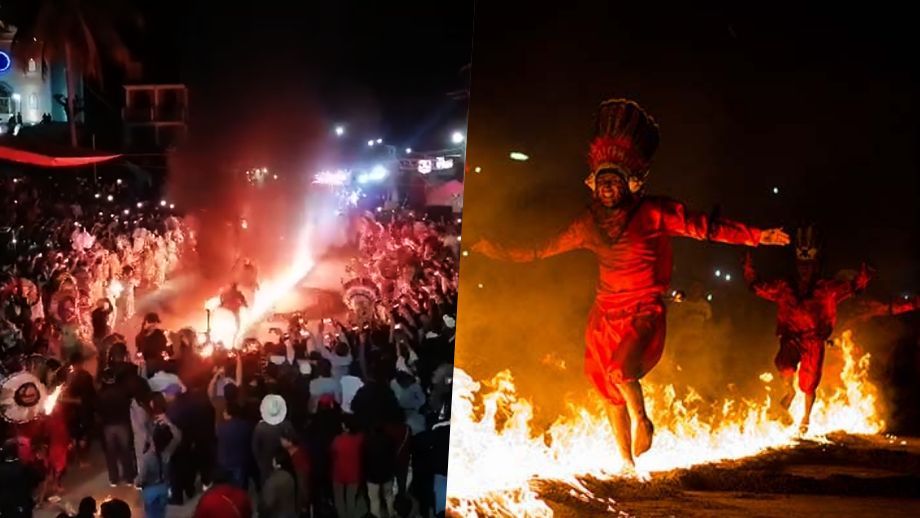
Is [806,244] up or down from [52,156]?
down

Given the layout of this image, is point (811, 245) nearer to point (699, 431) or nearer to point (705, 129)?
point (705, 129)

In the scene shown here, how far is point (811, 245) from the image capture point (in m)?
3.69

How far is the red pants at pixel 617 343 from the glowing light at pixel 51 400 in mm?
2289

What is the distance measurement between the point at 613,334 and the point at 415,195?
110 centimetres

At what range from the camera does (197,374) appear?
3.25m

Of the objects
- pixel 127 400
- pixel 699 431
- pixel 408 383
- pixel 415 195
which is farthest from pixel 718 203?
pixel 127 400

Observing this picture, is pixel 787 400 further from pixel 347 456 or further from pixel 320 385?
pixel 320 385

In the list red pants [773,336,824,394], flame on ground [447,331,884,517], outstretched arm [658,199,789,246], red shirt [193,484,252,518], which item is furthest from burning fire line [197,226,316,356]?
red pants [773,336,824,394]

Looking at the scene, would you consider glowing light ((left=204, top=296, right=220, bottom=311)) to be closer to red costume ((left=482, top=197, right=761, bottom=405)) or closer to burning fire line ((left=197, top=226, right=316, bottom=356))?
burning fire line ((left=197, top=226, right=316, bottom=356))

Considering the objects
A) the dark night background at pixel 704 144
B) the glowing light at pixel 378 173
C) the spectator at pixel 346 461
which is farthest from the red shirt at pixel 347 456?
the glowing light at pixel 378 173

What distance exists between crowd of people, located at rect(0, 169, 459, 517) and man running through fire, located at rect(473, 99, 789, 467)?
1.72 ft

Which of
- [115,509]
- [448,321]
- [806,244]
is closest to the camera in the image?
[115,509]

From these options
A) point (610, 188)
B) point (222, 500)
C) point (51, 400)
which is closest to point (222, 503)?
point (222, 500)

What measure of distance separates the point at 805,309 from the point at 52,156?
351 centimetres
